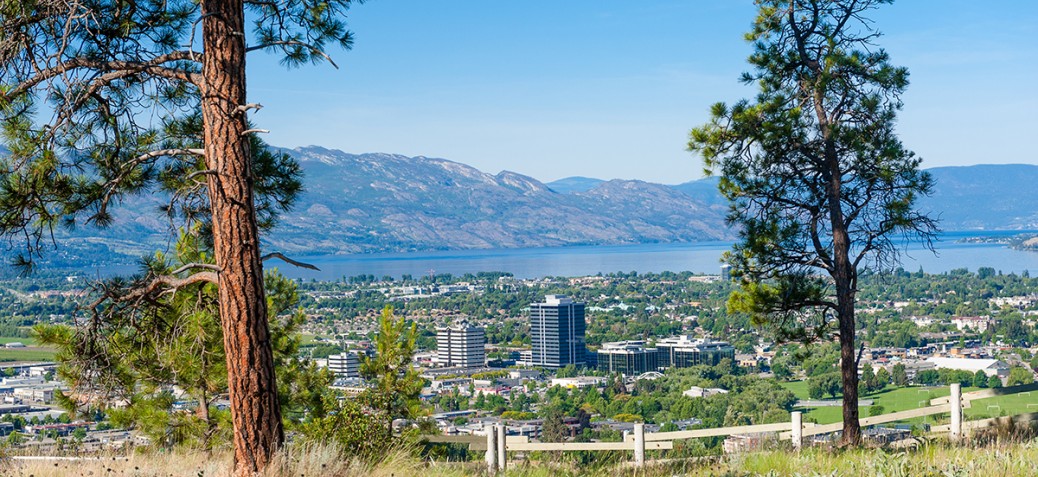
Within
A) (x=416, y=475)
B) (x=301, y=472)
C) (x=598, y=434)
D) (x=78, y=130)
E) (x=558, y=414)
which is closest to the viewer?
(x=301, y=472)

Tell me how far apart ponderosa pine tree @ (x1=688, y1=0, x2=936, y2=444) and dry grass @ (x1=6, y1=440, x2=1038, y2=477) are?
4394mm

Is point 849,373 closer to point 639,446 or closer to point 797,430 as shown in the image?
point 797,430

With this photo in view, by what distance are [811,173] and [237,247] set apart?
737cm

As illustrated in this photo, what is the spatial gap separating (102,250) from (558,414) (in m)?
120

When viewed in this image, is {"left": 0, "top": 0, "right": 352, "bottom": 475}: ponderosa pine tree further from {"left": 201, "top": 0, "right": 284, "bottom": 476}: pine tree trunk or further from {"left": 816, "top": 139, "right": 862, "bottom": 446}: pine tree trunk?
{"left": 816, "top": 139, "right": 862, "bottom": 446}: pine tree trunk

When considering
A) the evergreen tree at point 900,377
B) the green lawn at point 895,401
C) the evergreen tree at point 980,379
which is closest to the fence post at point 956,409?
the green lawn at point 895,401

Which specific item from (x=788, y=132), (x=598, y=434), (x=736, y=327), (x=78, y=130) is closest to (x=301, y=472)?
(x=78, y=130)

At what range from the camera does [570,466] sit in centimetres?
697

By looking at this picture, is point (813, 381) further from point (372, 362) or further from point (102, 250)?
point (102, 250)

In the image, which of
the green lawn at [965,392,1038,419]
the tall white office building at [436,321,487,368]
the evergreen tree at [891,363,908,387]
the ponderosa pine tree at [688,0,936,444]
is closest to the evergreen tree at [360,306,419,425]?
the ponderosa pine tree at [688,0,936,444]

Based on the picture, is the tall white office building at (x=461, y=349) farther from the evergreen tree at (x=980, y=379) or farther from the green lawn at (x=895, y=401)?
the evergreen tree at (x=980, y=379)

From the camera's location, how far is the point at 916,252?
597 feet

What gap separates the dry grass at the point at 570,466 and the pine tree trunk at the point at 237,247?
24 cm

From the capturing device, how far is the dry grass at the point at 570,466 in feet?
18.2
